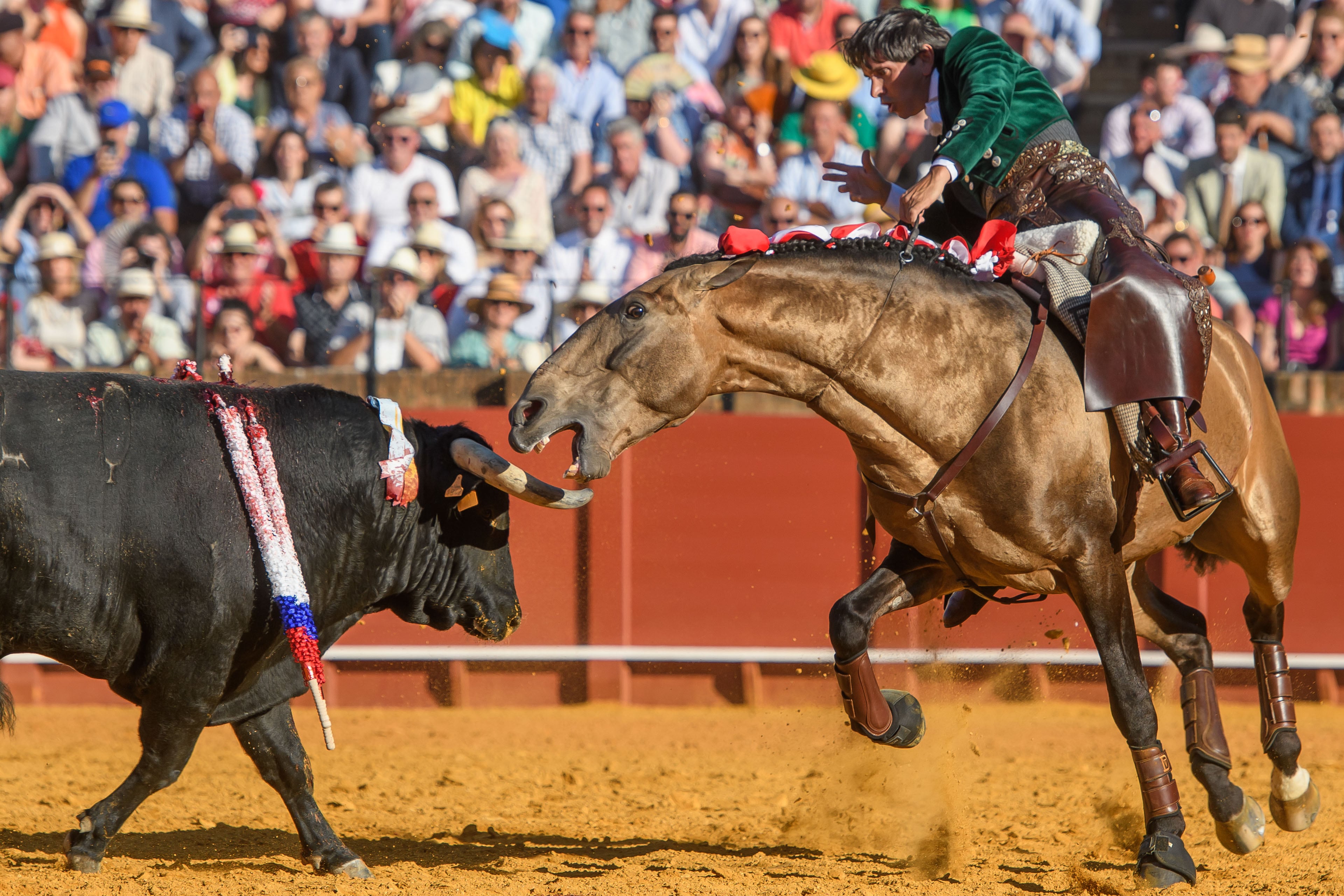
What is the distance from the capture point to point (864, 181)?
179 inches

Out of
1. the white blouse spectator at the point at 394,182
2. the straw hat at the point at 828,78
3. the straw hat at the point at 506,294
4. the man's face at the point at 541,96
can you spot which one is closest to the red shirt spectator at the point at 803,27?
the straw hat at the point at 828,78

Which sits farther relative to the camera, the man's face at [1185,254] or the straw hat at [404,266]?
the man's face at [1185,254]

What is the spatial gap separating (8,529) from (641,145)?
5332mm

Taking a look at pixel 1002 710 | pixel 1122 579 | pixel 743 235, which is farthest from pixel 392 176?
pixel 1122 579

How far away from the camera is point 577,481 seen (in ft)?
12.0

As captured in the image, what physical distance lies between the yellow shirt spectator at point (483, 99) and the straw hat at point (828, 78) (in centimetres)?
170

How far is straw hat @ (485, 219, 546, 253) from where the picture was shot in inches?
309

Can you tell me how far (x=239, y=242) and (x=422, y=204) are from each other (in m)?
1.01

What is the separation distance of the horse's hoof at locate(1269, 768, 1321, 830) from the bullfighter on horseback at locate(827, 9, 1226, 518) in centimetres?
128

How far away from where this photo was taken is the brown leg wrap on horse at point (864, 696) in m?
4.28

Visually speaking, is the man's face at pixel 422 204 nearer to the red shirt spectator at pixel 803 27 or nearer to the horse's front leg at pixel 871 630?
the red shirt spectator at pixel 803 27

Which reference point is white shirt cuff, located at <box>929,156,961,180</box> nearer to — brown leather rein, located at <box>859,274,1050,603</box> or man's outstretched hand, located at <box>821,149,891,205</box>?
brown leather rein, located at <box>859,274,1050,603</box>

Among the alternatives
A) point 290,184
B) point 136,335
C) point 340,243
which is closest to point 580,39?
point 290,184

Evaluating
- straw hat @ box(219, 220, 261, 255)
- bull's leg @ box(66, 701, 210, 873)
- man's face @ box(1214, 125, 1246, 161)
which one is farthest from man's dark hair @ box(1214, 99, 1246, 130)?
bull's leg @ box(66, 701, 210, 873)
